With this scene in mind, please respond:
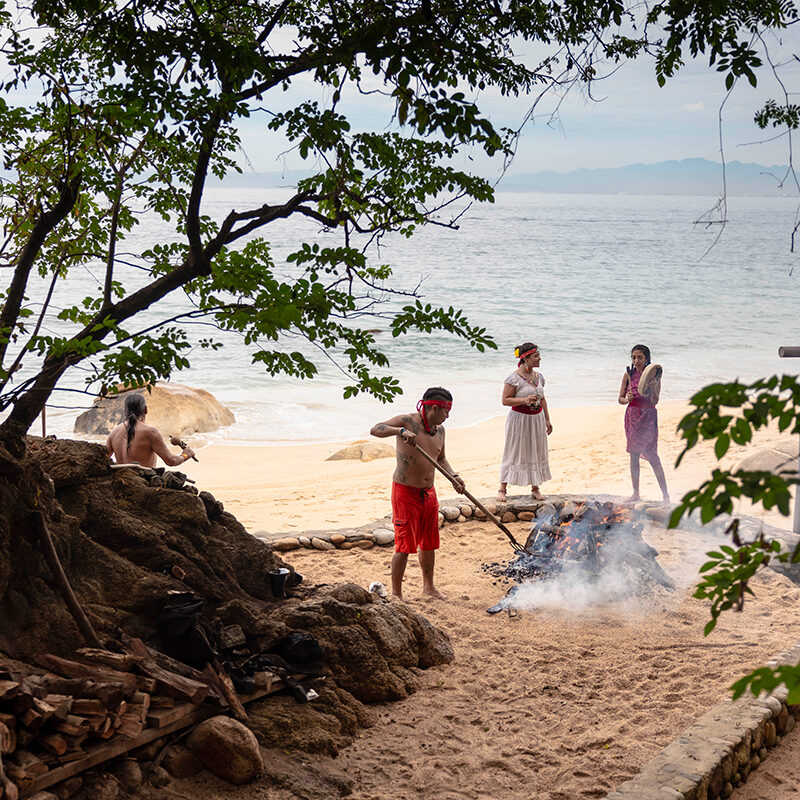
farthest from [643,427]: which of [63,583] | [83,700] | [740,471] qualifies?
[740,471]

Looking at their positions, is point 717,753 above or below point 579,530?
below

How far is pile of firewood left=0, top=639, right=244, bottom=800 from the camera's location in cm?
379

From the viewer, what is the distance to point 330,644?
5.57 m

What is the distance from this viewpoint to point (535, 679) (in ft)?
20.2

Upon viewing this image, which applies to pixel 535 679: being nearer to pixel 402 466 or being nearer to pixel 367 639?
pixel 367 639

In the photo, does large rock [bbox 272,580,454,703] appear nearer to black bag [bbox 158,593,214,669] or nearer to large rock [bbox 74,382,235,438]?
black bag [bbox 158,593,214,669]

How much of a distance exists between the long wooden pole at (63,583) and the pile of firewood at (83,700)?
117 mm

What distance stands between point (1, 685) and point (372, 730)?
226cm

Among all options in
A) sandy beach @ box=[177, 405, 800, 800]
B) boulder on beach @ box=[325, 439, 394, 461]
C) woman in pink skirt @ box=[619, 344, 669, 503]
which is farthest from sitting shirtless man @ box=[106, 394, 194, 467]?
boulder on beach @ box=[325, 439, 394, 461]

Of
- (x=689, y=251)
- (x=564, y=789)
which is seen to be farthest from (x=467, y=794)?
(x=689, y=251)

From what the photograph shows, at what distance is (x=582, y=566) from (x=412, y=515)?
171 centimetres

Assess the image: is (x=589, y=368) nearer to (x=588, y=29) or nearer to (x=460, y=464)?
(x=460, y=464)

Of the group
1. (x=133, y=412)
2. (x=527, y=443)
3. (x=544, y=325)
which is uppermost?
(x=544, y=325)

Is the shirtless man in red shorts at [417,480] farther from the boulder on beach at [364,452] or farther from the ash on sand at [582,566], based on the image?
the boulder on beach at [364,452]
